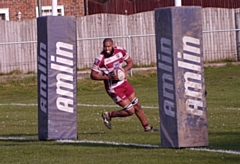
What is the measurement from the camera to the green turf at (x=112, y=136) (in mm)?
11055

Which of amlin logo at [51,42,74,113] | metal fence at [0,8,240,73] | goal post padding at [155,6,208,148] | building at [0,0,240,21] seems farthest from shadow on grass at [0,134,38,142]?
building at [0,0,240,21]

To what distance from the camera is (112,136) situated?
560 inches

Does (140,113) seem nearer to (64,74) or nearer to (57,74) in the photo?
(64,74)

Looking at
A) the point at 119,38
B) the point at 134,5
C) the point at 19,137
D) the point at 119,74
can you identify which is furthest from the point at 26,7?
the point at 119,74

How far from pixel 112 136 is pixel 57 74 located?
1615 mm

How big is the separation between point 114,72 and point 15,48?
18.8 meters

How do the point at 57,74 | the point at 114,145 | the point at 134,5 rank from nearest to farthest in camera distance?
the point at 114,145, the point at 57,74, the point at 134,5

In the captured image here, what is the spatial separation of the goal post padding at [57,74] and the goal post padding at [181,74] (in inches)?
95.5

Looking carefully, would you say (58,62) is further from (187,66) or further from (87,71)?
(87,71)

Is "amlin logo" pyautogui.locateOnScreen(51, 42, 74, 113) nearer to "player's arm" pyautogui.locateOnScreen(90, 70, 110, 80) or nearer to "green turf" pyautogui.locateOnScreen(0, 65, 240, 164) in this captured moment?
"green turf" pyautogui.locateOnScreen(0, 65, 240, 164)

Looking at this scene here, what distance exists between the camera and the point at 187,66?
37.5ft

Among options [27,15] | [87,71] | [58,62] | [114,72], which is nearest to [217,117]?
[114,72]

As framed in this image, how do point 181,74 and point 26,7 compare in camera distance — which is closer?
point 181,74

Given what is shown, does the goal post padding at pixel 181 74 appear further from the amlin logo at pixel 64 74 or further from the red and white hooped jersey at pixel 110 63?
the red and white hooped jersey at pixel 110 63
